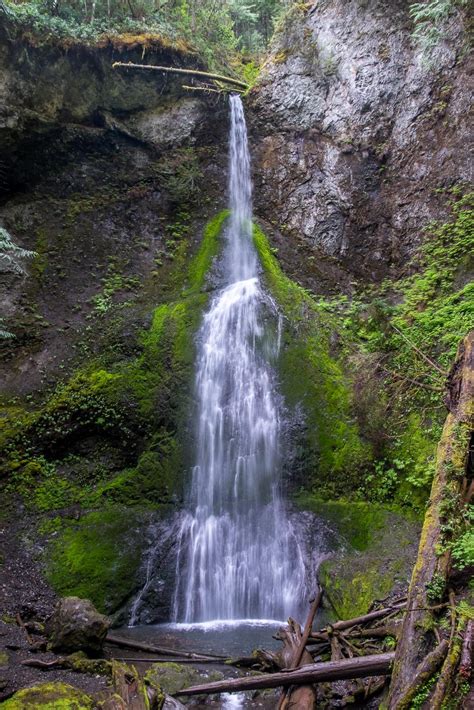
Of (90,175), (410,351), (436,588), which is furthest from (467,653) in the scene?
(90,175)

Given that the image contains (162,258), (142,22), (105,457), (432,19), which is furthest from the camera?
(142,22)

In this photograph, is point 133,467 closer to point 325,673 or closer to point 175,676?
point 175,676

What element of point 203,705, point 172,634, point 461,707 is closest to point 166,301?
point 172,634

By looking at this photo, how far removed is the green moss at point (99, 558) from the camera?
767 cm

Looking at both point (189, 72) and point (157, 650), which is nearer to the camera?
point (157, 650)

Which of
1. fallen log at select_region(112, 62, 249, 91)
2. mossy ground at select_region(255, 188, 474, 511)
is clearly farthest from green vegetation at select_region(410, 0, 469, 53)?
fallen log at select_region(112, 62, 249, 91)

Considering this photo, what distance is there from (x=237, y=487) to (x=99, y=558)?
2.49m

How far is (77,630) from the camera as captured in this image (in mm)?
5855

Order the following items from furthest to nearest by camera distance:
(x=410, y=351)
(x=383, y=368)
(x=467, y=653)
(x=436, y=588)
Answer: (x=410, y=351)
(x=383, y=368)
(x=436, y=588)
(x=467, y=653)

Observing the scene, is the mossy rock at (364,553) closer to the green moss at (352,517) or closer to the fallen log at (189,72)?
the green moss at (352,517)

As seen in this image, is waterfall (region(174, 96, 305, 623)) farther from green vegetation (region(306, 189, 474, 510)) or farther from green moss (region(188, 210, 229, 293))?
green vegetation (region(306, 189, 474, 510))

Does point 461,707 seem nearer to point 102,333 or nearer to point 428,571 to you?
point 428,571

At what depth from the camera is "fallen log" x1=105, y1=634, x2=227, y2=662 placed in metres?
5.91

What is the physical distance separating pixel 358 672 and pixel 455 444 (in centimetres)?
202
